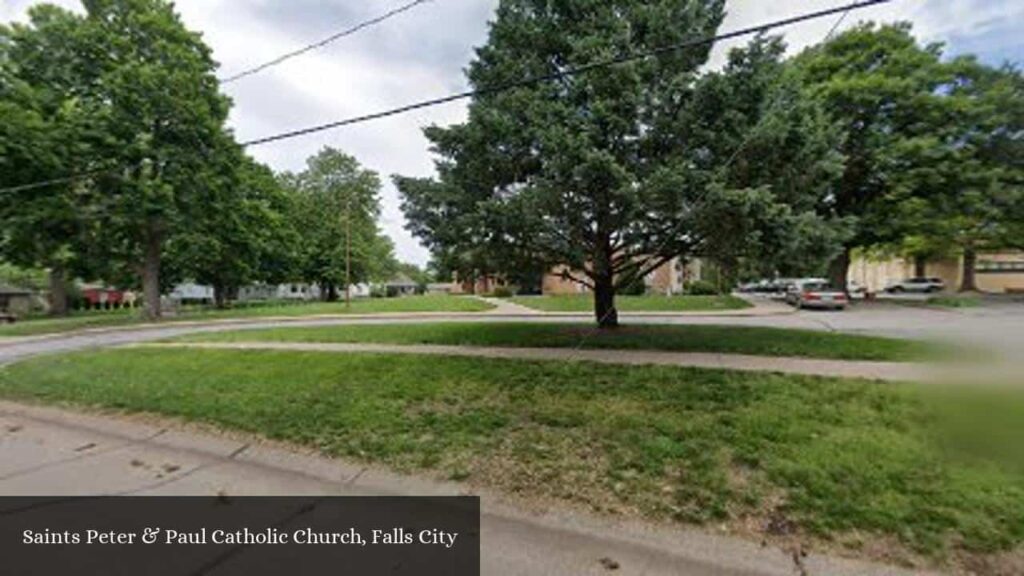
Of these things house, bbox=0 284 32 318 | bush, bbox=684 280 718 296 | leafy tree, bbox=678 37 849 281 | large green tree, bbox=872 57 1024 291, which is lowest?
house, bbox=0 284 32 318

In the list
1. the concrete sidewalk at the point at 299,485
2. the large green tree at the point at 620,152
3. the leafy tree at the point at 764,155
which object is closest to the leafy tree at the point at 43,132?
the concrete sidewalk at the point at 299,485

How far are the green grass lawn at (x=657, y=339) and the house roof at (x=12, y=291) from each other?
48.4 metres

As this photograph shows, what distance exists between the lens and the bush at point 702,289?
3933 centimetres

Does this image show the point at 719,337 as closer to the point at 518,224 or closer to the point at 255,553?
the point at 518,224

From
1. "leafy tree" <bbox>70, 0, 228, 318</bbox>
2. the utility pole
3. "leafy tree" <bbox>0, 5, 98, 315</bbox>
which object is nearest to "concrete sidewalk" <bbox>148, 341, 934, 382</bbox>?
"leafy tree" <bbox>70, 0, 228, 318</bbox>

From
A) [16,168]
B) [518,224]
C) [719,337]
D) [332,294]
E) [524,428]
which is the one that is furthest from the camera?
[332,294]

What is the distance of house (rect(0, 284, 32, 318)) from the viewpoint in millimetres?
47397

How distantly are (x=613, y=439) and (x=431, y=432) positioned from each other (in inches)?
81.1

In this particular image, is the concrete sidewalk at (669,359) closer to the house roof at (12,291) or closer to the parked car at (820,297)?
the parked car at (820,297)

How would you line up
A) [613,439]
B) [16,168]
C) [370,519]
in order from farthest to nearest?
1. [16,168]
2. [613,439]
3. [370,519]

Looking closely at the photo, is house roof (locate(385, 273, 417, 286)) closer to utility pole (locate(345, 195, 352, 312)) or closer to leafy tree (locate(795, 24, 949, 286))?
utility pole (locate(345, 195, 352, 312))

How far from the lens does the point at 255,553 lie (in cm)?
370

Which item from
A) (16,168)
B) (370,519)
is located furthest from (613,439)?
(16,168)

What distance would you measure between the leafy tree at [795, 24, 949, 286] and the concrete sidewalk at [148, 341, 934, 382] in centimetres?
1778
